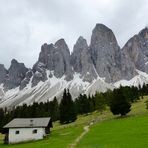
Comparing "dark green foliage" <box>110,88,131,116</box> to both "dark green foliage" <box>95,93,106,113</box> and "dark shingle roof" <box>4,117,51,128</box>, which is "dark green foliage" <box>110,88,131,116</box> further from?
"dark green foliage" <box>95,93,106,113</box>

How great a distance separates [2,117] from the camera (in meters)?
140

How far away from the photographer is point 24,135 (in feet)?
250

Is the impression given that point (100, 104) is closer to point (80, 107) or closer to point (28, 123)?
point (80, 107)

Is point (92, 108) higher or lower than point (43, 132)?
higher

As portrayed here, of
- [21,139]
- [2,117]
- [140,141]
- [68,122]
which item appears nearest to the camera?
[140,141]

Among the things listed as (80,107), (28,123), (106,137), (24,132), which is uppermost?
(80,107)

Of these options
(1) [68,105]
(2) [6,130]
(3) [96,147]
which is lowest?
(3) [96,147]

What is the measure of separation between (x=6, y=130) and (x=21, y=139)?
494 cm

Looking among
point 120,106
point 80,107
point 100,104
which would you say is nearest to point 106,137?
point 120,106

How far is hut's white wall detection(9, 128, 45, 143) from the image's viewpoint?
75062mm

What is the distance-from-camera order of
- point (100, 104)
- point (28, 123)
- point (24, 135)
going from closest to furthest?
point (24, 135) < point (28, 123) < point (100, 104)

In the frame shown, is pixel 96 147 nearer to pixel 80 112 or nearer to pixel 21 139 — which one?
pixel 21 139

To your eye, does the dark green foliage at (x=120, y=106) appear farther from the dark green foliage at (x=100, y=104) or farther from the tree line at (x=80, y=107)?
the dark green foliage at (x=100, y=104)

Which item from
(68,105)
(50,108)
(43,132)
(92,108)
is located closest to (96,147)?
(43,132)
